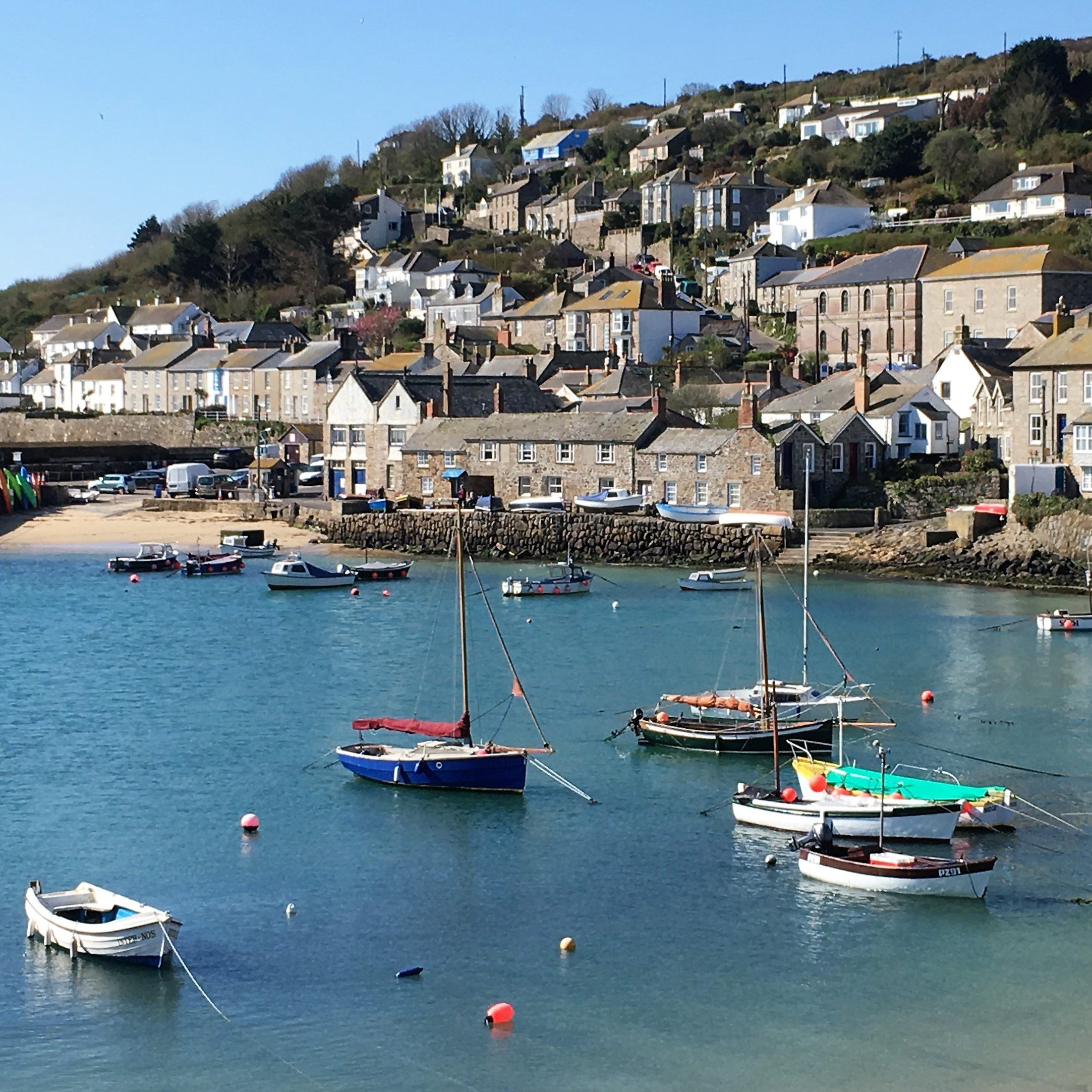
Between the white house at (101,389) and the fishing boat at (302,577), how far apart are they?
52.2 metres

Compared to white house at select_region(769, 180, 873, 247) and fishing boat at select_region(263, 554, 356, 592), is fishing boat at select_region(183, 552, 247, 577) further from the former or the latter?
white house at select_region(769, 180, 873, 247)

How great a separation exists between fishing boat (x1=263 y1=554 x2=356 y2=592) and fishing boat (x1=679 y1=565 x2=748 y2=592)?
10.9 meters

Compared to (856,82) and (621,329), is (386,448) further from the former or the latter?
(856,82)

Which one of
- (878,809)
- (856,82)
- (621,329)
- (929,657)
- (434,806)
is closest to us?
(878,809)

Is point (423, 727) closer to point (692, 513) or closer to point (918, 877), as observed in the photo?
point (918, 877)

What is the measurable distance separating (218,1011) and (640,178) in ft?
397

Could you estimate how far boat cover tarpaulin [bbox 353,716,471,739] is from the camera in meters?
28.3

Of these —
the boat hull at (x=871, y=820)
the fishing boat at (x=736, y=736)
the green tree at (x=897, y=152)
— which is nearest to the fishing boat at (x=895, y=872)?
the boat hull at (x=871, y=820)

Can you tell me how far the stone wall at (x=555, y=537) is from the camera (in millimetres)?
57531

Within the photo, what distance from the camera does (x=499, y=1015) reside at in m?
18.8

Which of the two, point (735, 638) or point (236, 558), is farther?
point (236, 558)

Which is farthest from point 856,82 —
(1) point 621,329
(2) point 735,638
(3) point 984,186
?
(2) point 735,638

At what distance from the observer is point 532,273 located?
374 feet

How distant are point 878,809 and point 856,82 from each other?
463ft
